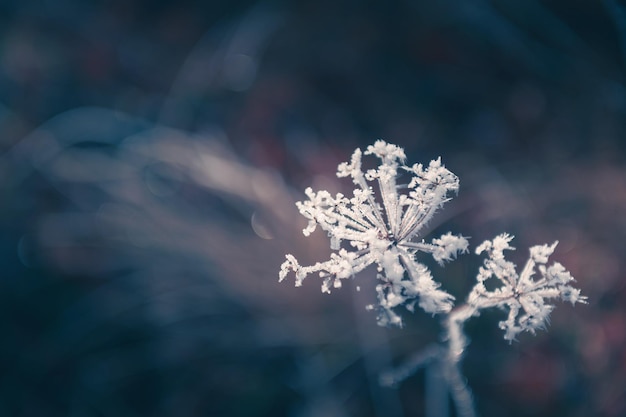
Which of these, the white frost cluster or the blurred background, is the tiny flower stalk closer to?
the white frost cluster

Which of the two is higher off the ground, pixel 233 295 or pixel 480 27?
pixel 480 27

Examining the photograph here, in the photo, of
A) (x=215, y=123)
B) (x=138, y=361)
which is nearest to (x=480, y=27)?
(x=215, y=123)

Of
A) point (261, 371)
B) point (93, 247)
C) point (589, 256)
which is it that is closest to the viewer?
point (589, 256)

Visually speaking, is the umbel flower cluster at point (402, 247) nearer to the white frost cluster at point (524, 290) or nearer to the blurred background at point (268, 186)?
the white frost cluster at point (524, 290)

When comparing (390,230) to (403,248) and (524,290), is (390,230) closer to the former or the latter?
(403,248)

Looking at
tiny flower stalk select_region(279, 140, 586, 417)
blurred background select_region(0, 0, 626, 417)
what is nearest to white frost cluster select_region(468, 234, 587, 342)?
tiny flower stalk select_region(279, 140, 586, 417)

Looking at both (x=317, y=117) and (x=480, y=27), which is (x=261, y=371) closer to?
(x=317, y=117)

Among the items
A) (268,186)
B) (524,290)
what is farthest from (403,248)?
(268,186)

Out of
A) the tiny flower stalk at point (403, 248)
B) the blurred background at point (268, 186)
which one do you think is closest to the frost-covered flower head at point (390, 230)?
the tiny flower stalk at point (403, 248)
